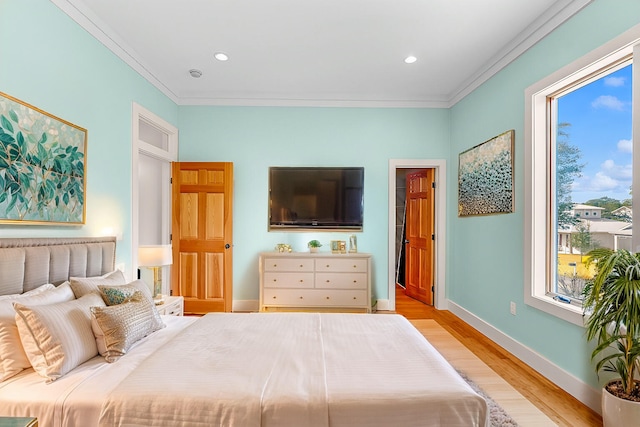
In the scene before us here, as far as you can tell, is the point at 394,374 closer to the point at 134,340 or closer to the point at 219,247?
the point at 134,340

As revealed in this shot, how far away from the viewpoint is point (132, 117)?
3260 millimetres

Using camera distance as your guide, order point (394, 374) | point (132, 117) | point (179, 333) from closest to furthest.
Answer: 1. point (394, 374)
2. point (179, 333)
3. point (132, 117)

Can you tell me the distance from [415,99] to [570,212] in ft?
8.26

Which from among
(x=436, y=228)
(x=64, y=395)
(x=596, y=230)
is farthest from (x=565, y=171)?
(x=64, y=395)

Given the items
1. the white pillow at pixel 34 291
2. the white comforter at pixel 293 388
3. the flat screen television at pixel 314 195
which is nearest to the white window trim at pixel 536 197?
the white comforter at pixel 293 388

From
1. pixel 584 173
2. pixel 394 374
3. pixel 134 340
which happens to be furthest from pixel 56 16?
pixel 584 173

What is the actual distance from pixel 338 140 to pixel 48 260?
3.35m

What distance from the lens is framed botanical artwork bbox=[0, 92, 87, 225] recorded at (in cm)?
190

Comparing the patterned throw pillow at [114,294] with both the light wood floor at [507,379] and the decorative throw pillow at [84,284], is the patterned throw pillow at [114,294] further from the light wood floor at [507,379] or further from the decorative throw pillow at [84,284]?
the light wood floor at [507,379]

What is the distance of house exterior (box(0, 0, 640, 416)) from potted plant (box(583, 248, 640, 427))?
1.54ft

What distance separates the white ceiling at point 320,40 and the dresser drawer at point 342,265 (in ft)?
7.12

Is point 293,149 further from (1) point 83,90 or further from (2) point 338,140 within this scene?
(1) point 83,90

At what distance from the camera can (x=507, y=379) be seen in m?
2.52

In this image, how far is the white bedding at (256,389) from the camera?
1.27m
